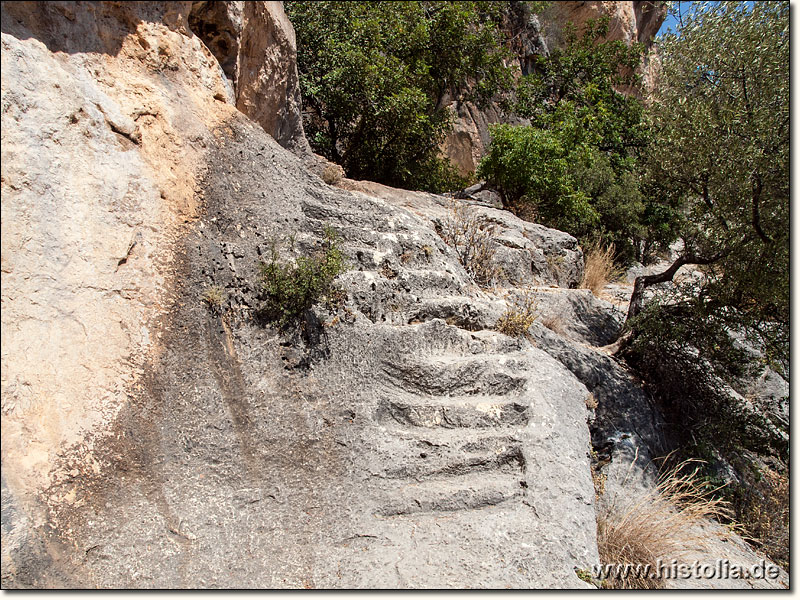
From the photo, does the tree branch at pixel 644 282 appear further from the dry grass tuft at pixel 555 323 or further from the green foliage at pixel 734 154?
the dry grass tuft at pixel 555 323

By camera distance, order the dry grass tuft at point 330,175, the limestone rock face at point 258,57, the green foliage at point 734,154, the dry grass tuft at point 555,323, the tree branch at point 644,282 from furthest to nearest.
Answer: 1. the tree branch at point 644,282
2. the dry grass tuft at point 555,323
3. the dry grass tuft at point 330,175
4. the green foliage at point 734,154
5. the limestone rock face at point 258,57

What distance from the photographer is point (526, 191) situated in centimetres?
1055

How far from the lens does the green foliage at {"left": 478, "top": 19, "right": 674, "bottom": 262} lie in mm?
10438

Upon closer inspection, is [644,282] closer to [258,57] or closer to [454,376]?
[454,376]

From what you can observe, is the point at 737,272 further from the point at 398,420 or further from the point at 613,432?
the point at 398,420

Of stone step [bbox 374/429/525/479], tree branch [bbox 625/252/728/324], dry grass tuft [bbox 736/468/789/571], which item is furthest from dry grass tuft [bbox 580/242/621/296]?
stone step [bbox 374/429/525/479]

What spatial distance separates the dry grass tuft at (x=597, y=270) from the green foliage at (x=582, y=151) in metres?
0.38

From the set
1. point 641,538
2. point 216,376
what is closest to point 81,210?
point 216,376

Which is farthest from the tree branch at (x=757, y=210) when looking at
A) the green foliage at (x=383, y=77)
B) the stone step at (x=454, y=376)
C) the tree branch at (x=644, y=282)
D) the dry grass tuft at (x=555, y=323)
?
the green foliage at (x=383, y=77)

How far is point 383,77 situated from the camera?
31.8ft

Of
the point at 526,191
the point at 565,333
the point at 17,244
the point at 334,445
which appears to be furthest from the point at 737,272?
the point at 17,244

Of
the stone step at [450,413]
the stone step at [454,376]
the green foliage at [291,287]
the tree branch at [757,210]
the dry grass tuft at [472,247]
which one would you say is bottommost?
the stone step at [450,413]

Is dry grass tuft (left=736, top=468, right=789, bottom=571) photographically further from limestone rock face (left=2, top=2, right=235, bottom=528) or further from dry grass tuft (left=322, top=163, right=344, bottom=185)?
limestone rock face (left=2, top=2, right=235, bottom=528)

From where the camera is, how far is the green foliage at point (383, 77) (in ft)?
32.1
